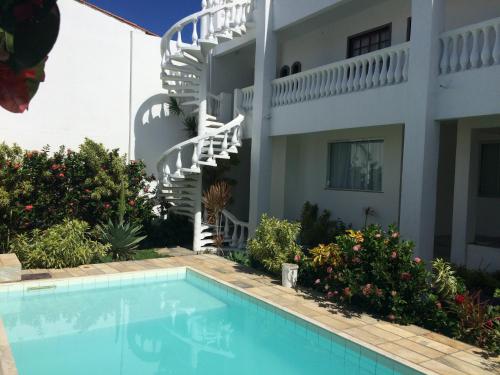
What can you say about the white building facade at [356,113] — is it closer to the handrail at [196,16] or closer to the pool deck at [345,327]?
the handrail at [196,16]

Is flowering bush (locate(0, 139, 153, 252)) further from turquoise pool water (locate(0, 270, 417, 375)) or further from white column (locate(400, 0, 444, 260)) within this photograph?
white column (locate(400, 0, 444, 260))

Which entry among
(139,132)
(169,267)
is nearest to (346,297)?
(169,267)

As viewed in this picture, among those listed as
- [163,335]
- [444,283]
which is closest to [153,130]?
[163,335]

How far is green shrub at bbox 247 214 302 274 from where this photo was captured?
31.4 ft

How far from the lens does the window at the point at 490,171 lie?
10.4 meters

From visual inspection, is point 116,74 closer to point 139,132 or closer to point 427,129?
point 139,132

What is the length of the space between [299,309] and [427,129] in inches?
154

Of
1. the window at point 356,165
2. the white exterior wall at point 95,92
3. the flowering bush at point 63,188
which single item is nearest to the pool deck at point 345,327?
the flowering bush at point 63,188

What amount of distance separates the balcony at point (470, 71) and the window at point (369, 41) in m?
3.72

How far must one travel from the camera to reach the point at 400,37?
11008mm

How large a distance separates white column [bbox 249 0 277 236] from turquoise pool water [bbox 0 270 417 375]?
3.22m

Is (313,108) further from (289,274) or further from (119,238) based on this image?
(119,238)

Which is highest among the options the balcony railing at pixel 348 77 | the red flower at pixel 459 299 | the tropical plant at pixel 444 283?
the balcony railing at pixel 348 77

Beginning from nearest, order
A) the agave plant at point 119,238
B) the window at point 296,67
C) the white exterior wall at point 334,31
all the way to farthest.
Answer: the white exterior wall at point 334,31, the agave plant at point 119,238, the window at point 296,67
